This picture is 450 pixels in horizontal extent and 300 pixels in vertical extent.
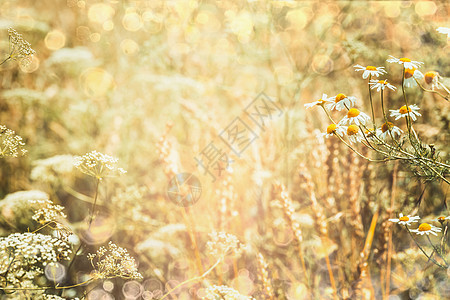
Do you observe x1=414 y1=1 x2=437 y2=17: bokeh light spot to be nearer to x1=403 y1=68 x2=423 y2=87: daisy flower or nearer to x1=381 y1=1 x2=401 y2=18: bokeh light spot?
x1=381 y1=1 x2=401 y2=18: bokeh light spot

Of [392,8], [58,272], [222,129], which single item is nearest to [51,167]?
[58,272]

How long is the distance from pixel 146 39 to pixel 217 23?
0.26 meters

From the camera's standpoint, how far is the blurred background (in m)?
0.92

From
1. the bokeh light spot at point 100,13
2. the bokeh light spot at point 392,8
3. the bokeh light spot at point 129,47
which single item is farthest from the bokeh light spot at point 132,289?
the bokeh light spot at point 392,8

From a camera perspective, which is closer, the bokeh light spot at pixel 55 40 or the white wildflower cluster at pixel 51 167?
the white wildflower cluster at pixel 51 167

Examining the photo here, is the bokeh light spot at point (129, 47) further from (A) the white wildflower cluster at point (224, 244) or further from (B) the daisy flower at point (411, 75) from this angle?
(B) the daisy flower at point (411, 75)

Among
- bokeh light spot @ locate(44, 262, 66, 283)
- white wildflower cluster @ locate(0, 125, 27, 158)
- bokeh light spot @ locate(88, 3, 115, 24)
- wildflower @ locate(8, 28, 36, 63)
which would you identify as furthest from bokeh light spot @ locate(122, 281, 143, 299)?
bokeh light spot @ locate(88, 3, 115, 24)

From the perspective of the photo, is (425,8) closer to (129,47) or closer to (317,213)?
(317,213)

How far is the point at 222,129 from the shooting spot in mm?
1074

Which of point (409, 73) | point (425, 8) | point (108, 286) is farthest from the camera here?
point (425, 8)

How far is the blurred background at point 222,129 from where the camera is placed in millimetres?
917

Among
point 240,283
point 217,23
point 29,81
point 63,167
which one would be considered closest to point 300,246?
point 240,283

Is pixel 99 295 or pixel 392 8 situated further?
pixel 392 8

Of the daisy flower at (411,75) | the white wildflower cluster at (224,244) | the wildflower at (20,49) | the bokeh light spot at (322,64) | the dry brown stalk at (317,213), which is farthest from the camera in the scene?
the bokeh light spot at (322,64)
